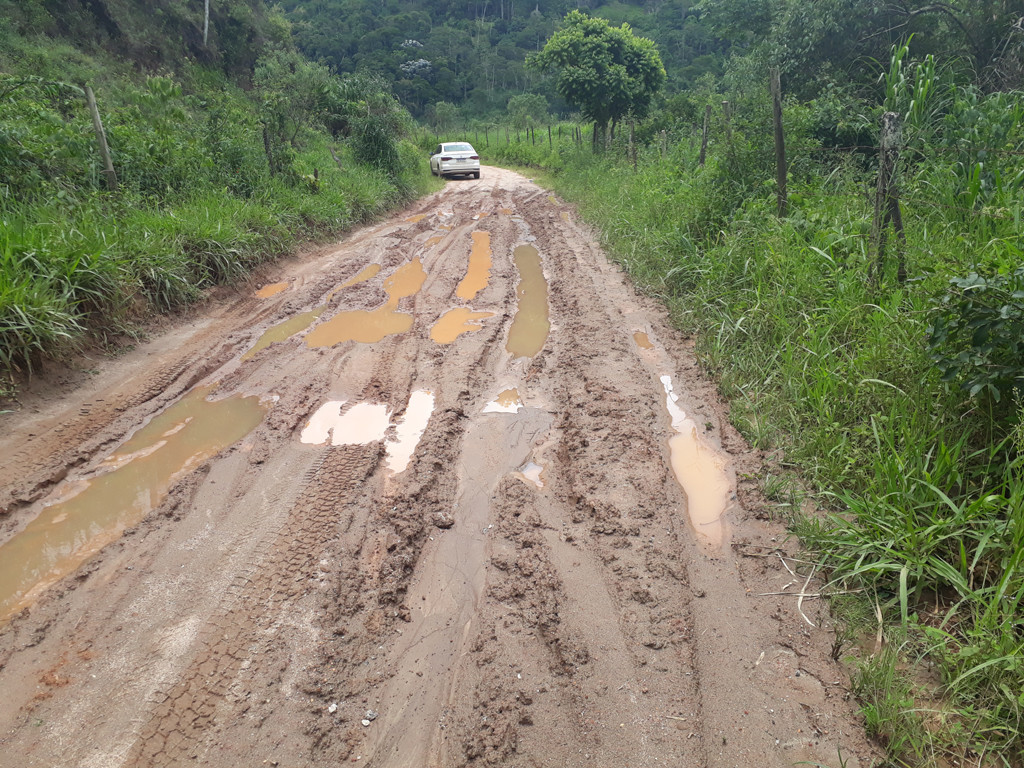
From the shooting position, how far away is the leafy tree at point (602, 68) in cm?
1634

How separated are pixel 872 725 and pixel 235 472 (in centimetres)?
332

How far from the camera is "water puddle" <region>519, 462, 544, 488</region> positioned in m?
3.48

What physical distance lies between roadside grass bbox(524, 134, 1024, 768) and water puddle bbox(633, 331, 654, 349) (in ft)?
1.26

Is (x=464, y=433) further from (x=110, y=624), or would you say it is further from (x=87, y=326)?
(x=87, y=326)

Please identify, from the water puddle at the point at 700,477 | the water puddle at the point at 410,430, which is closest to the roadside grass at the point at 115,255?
the water puddle at the point at 410,430

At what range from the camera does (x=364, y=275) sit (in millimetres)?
7656

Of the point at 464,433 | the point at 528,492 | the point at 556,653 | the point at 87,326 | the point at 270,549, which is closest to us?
the point at 556,653

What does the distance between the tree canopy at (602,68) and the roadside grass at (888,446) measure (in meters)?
12.1

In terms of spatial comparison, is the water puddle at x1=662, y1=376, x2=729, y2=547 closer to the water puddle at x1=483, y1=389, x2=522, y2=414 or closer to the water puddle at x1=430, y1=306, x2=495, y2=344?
the water puddle at x1=483, y1=389, x2=522, y2=414

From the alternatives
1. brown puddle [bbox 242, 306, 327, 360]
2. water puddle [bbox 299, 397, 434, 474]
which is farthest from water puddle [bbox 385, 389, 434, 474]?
brown puddle [bbox 242, 306, 327, 360]

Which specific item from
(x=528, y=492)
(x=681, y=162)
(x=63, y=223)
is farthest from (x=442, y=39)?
(x=528, y=492)

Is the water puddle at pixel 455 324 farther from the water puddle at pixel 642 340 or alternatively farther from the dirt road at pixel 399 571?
the water puddle at pixel 642 340

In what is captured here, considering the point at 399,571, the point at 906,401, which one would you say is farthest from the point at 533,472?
the point at 906,401

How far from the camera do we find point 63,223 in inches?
217
